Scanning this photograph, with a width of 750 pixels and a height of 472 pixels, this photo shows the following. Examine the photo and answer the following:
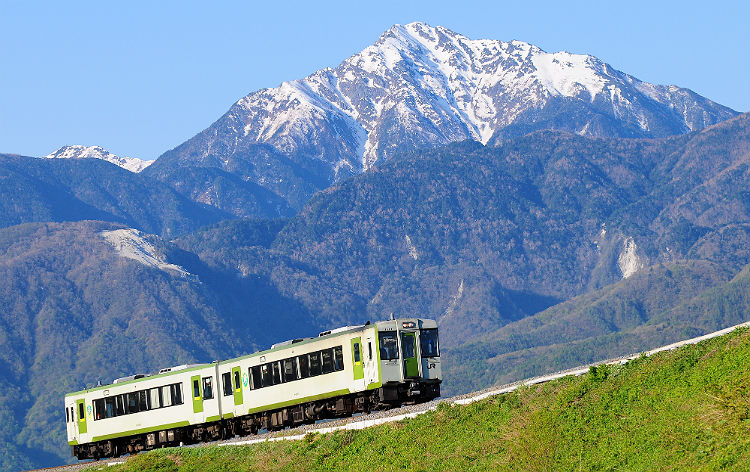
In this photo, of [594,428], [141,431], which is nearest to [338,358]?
[141,431]

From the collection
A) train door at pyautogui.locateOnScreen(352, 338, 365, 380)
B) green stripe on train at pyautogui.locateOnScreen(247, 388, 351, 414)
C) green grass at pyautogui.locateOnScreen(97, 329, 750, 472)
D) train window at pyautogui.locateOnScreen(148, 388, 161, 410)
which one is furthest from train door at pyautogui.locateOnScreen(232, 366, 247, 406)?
green grass at pyautogui.locateOnScreen(97, 329, 750, 472)

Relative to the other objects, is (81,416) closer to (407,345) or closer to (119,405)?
(119,405)

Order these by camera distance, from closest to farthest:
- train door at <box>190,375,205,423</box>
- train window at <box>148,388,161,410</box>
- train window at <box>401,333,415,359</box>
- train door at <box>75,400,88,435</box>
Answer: train window at <box>401,333,415,359</box> → train door at <box>190,375,205,423</box> → train window at <box>148,388,161,410</box> → train door at <box>75,400,88,435</box>

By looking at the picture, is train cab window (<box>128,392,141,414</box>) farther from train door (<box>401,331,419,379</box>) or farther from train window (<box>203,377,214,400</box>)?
train door (<box>401,331,419,379</box>)

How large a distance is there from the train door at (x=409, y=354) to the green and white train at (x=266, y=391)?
56mm

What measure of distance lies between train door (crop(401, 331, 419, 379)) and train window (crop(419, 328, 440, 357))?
808 mm

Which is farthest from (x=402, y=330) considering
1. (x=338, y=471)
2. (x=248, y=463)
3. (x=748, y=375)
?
(x=748, y=375)

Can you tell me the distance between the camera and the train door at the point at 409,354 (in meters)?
67.8

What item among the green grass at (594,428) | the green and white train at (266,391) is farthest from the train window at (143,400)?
the green grass at (594,428)

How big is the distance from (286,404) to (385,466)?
1030 inches

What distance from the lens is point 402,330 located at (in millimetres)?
68312

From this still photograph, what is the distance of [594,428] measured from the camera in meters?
42.6

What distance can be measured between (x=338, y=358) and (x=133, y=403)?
2280cm

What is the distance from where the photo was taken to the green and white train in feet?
222
